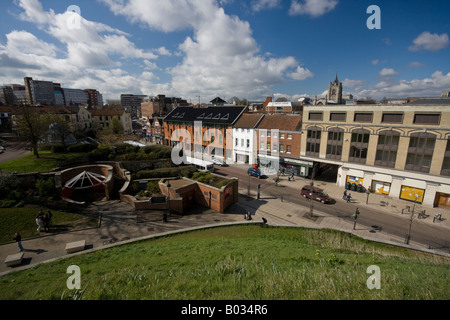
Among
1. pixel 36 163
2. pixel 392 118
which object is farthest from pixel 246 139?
pixel 36 163

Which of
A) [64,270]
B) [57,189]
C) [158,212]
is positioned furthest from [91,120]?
[64,270]

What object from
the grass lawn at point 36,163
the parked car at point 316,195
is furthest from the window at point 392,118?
the grass lawn at point 36,163

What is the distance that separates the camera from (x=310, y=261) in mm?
11375

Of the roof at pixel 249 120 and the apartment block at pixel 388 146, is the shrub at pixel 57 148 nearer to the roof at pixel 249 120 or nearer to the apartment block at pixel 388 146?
the roof at pixel 249 120

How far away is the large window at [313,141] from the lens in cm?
3341

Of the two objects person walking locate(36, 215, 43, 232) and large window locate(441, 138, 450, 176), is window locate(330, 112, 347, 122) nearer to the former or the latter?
large window locate(441, 138, 450, 176)

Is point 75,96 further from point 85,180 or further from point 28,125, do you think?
point 85,180

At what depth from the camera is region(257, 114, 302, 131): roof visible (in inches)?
1452

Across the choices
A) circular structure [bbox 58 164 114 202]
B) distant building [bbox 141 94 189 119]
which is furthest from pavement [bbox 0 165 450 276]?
distant building [bbox 141 94 189 119]

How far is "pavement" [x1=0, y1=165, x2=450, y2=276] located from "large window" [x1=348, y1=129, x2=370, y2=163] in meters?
5.12

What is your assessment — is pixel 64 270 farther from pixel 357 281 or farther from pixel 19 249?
pixel 357 281

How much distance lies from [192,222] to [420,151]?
28.3m

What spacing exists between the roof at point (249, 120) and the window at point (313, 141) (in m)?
10.8
